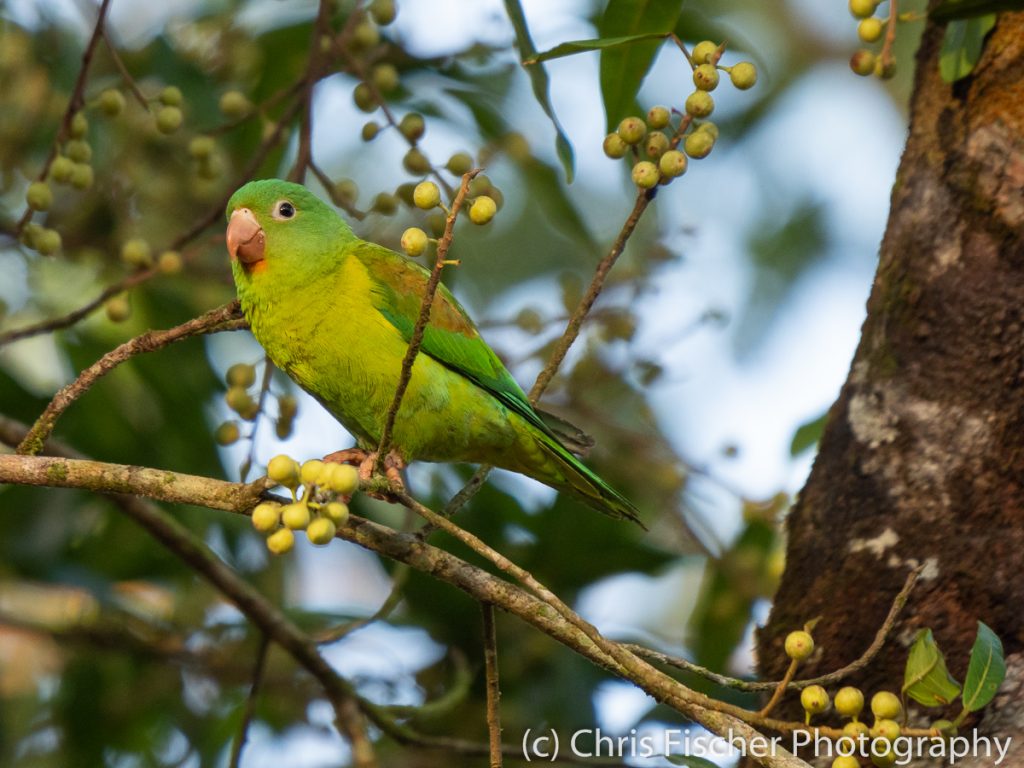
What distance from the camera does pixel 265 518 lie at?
1805 mm

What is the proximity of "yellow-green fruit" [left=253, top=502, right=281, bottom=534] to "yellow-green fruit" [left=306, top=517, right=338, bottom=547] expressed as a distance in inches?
2.1

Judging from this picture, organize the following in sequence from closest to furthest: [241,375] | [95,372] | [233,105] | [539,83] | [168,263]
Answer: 1. [95,372]
2. [539,83]
3. [241,375]
4. [168,263]
5. [233,105]

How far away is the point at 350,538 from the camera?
215 centimetres

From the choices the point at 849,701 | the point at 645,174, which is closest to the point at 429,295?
the point at 645,174

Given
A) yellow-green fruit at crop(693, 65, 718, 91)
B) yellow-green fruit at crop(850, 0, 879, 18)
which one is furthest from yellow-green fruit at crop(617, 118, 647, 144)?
yellow-green fruit at crop(850, 0, 879, 18)

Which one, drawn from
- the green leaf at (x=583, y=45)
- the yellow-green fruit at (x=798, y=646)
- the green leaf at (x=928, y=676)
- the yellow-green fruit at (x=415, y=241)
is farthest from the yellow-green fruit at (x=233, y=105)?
the green leaf at (x=928, y=676)

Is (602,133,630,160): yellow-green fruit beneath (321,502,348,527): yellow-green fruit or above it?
above

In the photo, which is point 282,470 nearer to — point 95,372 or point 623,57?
point 95,372

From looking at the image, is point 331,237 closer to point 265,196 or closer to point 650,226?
point 265,196

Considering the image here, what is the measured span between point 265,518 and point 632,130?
1.02 meters

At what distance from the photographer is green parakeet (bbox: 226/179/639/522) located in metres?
2.95

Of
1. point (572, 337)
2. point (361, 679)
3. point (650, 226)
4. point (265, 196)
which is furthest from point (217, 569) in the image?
point (650, 226)

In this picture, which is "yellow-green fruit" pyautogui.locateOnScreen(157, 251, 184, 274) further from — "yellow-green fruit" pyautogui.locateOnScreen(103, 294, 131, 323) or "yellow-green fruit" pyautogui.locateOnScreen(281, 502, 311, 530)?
"yellow-green fruit" pyautogui.locateOnScreen(281, 502, 311, 530)

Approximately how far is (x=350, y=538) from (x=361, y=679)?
65.5 inches
